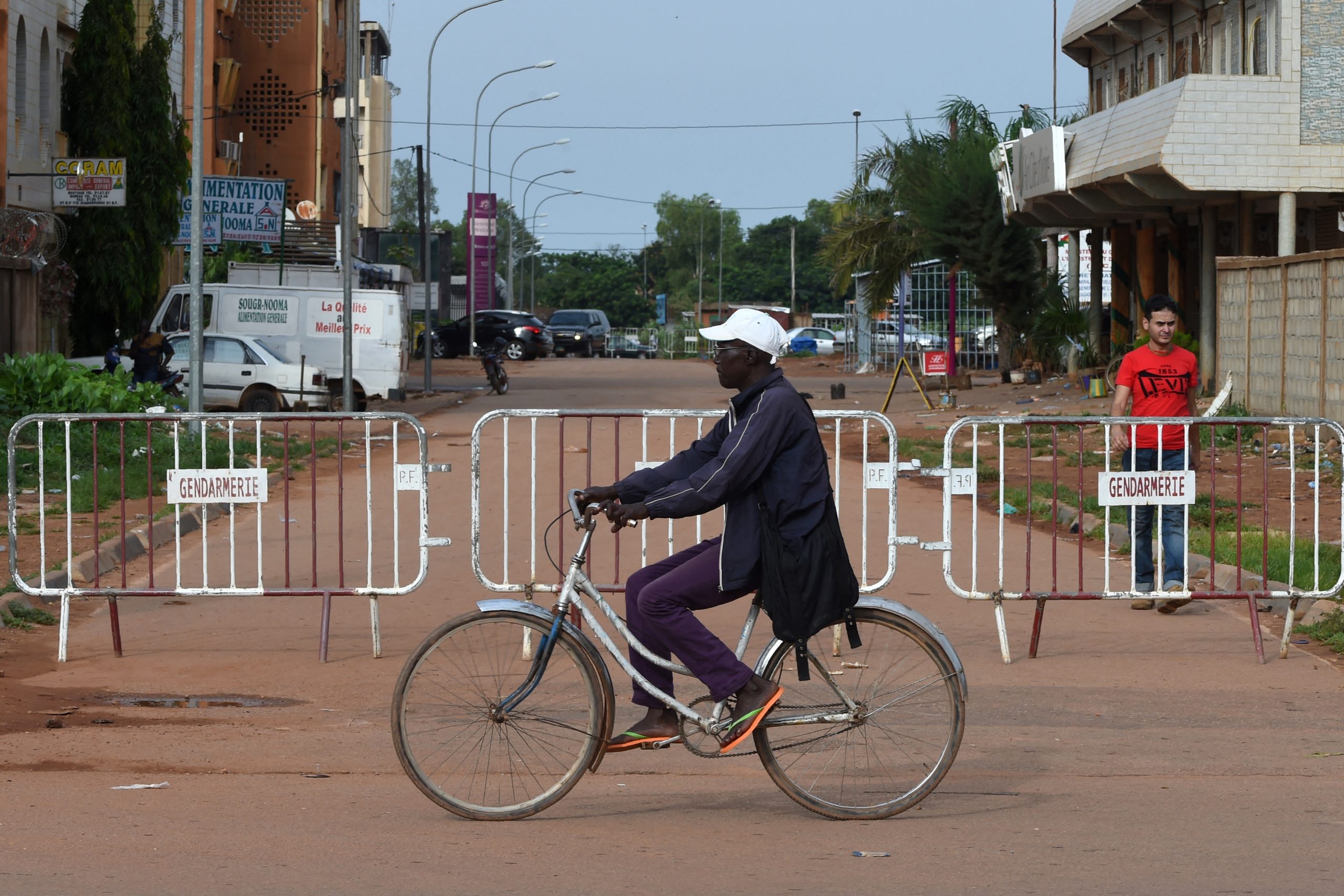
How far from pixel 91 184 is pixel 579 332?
40248 millimetres

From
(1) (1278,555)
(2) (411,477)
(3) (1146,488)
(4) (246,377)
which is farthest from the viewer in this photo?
(4) (246,377)

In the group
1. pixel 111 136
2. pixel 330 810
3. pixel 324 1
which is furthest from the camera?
pixel 324 1

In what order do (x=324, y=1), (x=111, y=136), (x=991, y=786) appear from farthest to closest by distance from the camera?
(x=324, y=1) → (x=111, y=136) → (x=991, y=786)

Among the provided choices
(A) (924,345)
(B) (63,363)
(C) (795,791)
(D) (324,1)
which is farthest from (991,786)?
(D) (324,1)

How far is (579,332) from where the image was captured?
217 ft

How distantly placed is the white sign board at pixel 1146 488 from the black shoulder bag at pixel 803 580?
3907 millimetres

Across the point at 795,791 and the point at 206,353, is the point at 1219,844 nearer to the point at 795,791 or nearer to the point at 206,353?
the point at 795,791

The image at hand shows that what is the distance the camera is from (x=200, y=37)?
65.0ft

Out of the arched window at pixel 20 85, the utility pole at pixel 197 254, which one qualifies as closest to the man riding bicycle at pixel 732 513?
the utility pole at pixel 197 254

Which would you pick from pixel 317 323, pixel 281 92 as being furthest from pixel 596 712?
pixel 281 92

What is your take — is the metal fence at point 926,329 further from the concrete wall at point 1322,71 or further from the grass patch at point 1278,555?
the grass patch at point 1278,555

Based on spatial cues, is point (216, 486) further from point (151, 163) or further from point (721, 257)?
point (721, 257)

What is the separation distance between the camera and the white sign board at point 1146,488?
9.02 meters

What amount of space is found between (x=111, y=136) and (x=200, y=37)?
1093cm
